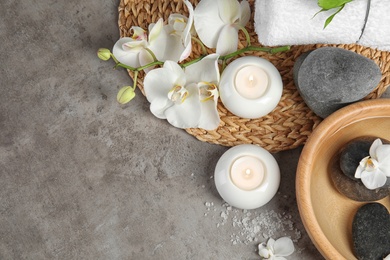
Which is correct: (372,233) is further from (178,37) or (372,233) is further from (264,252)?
(178,37)

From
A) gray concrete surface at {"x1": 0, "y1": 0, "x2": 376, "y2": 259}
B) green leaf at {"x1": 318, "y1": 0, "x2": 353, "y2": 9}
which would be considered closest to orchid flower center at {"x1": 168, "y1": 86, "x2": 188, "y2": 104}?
gray concrete surface at {"x1": 0, "y1": 0, "x2": 376, "y2": 259}

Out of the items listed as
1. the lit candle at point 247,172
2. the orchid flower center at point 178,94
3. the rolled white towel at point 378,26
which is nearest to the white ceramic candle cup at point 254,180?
the lit candle at point 247,172

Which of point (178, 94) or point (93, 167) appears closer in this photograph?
point (178, 94)

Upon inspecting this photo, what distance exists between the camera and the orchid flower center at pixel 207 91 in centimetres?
87

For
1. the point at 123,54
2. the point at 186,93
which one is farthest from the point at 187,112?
the point at 123,54

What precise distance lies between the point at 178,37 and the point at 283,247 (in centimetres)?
36

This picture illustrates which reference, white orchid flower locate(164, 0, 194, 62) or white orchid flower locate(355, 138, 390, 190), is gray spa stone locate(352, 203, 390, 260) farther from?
white orchid flower locate(164, 0, 194, 62)

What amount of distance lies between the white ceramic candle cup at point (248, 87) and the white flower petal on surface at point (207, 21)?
5 centimetres

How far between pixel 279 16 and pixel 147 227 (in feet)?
1.29

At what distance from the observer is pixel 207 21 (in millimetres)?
892

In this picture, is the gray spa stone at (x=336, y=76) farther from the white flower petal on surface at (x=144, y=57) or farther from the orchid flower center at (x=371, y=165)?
the white flower petal on surface at (x=144, y=57)

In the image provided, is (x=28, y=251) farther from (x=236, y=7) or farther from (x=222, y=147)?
(x=236, y=7)

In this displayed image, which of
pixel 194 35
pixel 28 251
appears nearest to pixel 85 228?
pixel 28 251

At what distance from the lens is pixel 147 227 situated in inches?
38.1
